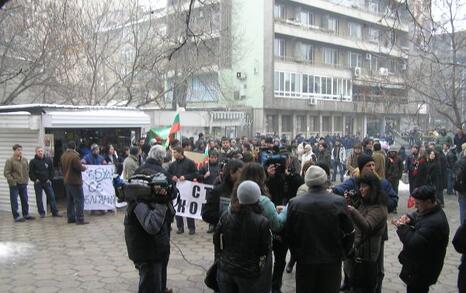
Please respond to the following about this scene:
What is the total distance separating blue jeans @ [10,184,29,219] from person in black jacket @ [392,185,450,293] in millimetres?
9056

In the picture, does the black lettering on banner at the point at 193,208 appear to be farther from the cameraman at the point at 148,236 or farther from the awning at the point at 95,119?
the awning at the point at 95,119

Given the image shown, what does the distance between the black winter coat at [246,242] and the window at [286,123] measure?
1579 inches

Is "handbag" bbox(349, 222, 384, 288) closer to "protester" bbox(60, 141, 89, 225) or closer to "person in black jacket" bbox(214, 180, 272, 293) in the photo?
"person in black jacket" bbox(214, 180, 272, 293)

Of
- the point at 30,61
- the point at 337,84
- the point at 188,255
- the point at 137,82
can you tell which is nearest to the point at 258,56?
the point at 337,84

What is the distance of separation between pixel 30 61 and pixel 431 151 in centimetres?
1429

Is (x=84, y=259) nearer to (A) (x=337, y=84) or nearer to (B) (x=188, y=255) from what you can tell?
(B) (x=188, y=255)

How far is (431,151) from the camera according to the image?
12.6 m

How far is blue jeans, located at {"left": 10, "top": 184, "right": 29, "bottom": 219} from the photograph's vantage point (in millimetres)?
10906

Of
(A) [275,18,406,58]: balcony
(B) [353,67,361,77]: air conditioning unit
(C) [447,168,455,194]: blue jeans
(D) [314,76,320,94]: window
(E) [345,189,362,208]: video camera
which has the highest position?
(A) [275,18,406,58]: balcony

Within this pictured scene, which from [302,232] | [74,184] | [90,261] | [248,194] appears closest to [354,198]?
[302,232]

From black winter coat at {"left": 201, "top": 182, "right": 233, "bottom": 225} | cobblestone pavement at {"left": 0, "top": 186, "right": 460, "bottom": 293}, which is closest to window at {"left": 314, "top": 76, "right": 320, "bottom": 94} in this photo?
cobblestone pavement at {"left": 0, "top": 186, "right": 460, "bottom": 293}

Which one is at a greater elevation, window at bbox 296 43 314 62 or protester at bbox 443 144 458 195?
window at bbox 296 43 314 62

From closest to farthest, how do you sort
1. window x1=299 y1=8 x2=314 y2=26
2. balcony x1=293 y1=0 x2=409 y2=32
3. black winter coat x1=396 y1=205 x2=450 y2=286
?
black winter coat x1=396 y1=205 x2=450 y2=286 → balcony x1=293 y1=0 x2=409 y2=32 → window x1=299 y1=8 x2=314 y2=26

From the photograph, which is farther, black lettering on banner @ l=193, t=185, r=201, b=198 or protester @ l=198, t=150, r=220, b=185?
protester @ l=198, t=150, r=220, b=185
